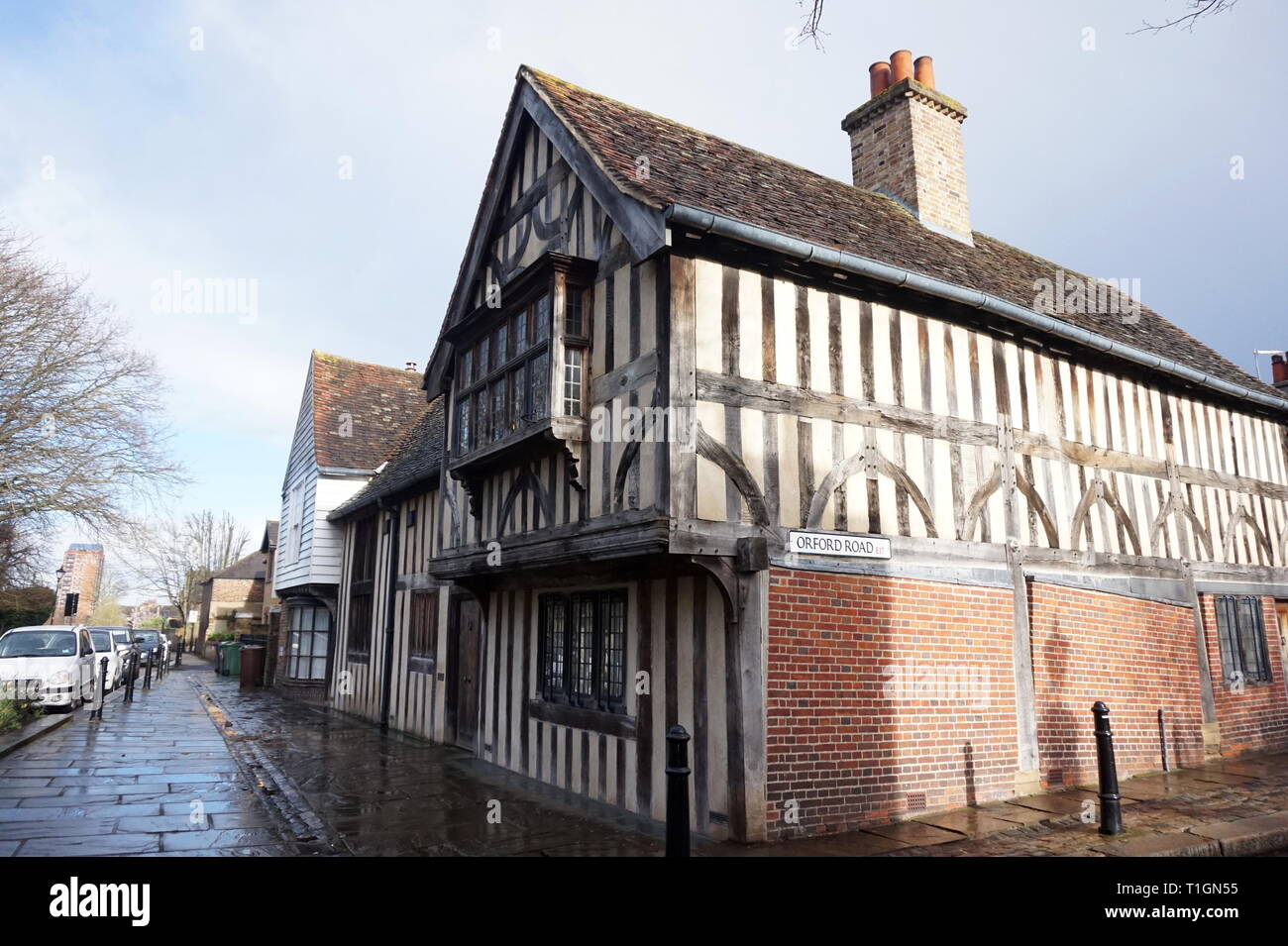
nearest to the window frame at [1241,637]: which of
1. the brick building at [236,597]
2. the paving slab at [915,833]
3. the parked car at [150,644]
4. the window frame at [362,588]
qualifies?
the paving slab at [915,833]

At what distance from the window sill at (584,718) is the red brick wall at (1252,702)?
7983 mm

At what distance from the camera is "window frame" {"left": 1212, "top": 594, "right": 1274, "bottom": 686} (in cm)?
1077

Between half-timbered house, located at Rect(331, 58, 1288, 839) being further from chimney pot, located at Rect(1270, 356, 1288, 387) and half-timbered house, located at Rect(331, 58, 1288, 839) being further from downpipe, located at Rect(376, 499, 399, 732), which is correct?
chimney pot, located at Rect(1270, 356, 1288, 387)

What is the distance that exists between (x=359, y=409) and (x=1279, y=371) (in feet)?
71.8

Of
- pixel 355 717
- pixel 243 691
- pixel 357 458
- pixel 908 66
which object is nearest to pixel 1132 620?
pixel 908 66

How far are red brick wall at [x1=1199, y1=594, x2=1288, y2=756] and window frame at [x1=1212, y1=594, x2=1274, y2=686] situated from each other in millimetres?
84

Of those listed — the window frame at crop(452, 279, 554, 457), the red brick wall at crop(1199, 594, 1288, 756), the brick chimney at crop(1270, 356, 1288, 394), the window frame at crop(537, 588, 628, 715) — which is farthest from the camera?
the brick chimney at crop(1270, 356, 1288, 394)

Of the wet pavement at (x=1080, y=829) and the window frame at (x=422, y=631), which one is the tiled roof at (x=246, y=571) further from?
the wet pavement at (x=1080, y=829)

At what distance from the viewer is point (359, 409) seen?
20078mm

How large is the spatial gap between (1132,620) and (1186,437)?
3.03 m

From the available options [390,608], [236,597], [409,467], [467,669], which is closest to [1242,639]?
[467,669]

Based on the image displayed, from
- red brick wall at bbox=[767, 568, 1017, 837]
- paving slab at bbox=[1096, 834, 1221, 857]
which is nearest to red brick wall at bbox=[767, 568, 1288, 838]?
red brick wall at bbox=[767, 568, 1017, 837]
